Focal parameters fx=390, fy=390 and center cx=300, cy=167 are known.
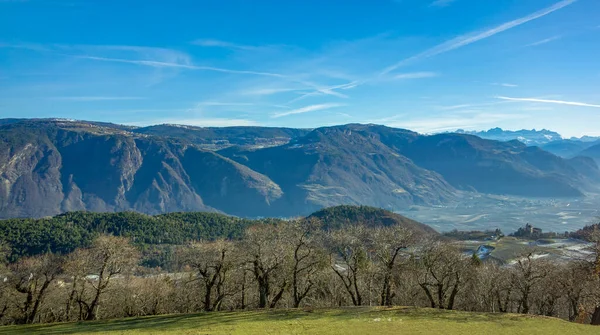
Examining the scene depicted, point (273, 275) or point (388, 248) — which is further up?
point (388, 248)

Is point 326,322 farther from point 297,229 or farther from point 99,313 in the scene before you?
point 99,313

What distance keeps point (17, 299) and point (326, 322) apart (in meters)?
48.4

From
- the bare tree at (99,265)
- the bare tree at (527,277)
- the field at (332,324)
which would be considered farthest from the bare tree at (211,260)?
the bare tree at (527,277)

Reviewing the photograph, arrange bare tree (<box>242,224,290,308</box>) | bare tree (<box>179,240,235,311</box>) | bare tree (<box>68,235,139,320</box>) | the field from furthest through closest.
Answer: bare tree (<box>179,240,235,311</box>), bare tree (<box>68,235,139,320</box>), bare tree (<box>242,224,290,308</box>), the field

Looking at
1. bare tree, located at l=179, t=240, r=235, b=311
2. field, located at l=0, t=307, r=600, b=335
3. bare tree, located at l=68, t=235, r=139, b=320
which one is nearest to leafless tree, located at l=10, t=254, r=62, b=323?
bare tree, located at l=68, t=235, r=139, b=320

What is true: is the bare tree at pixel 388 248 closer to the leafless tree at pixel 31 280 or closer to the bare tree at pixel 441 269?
the bare tree at pixel 441 269

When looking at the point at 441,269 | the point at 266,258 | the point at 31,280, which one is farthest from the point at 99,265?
the point at 441,269

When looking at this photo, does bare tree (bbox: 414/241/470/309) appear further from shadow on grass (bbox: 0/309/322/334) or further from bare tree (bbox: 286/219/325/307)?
shadow on grass (bbox: 0/309/322/334)

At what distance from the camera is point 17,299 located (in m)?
58.2

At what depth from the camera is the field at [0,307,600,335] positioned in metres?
38.1

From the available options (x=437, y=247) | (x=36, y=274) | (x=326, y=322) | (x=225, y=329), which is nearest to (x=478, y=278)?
(x=437, y=247)

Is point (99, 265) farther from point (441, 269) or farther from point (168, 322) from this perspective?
point (441, 269)

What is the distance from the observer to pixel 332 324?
3981 cm

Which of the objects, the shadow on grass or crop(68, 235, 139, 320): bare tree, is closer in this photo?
the shadow on grass
